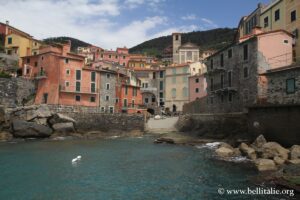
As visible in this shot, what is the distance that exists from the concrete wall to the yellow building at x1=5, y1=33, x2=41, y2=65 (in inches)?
2119

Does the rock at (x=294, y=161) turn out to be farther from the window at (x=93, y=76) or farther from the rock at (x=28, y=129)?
the window at (x=93, y=76)

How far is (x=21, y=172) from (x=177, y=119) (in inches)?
1596

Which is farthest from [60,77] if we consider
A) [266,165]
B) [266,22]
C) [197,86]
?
[266,165]

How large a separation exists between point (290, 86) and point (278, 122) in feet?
12.4

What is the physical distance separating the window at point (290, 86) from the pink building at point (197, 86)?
3904 centimetres

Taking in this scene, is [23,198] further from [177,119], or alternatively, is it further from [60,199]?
[177,119]

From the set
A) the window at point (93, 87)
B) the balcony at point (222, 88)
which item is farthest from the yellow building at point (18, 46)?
the balcony at point (222, 88)

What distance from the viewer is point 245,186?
1905cm

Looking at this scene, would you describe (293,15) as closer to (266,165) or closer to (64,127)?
(266,165)

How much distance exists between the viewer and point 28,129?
47.7 metres

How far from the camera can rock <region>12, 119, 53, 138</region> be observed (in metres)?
47.2

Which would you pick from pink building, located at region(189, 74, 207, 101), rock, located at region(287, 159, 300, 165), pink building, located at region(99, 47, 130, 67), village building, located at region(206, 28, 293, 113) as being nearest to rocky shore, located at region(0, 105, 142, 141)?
village building, located at region(206, 28, 293, 113)

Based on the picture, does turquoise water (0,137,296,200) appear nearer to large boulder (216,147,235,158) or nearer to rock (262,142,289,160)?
large boulder (216,147,235,158)

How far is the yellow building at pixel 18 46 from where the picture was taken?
71.6 m
